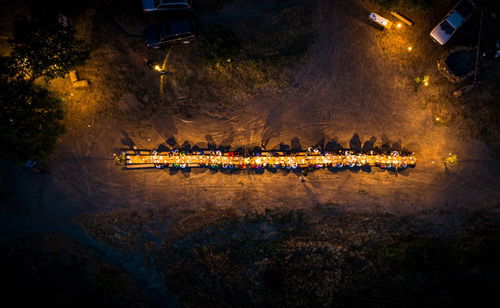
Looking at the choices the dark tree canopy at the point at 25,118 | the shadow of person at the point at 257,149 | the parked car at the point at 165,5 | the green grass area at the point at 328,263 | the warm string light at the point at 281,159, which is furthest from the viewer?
the shadow of person at the point at 257,149

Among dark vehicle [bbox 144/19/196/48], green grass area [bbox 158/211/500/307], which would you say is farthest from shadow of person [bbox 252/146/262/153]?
dark vehicle [bbox 144/19/196/48]

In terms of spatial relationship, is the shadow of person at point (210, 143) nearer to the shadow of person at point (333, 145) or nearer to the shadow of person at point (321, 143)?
the shadow of person at point (321, 143)

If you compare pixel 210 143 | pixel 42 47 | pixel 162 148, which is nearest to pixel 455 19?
pixel 210 143

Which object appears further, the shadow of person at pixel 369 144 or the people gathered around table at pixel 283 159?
the shadow of person at pixel 369 144

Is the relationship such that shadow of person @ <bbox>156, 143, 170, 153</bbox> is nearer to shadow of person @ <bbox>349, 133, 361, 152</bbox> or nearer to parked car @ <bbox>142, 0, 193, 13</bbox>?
parked car @ <bbox>142, 0, 193, 13</bbox>

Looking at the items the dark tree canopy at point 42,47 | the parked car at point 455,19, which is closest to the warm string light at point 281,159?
the dark tree canopy at point 42,47
